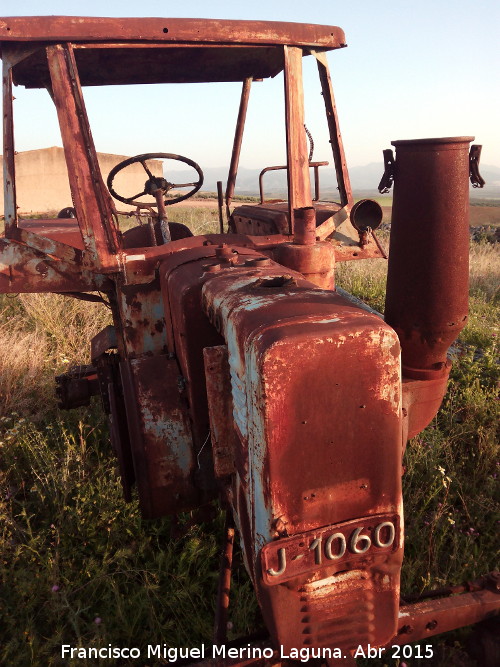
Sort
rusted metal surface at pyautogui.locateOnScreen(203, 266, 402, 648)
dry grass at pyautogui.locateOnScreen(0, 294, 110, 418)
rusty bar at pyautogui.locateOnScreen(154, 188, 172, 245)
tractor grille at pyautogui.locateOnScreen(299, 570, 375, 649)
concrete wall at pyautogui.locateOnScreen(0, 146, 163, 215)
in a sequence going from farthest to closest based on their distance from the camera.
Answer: concrete wall at pyautogui.locateOnScreen(0, 146, 163, 215) < dry grass at pyautogui.locateOnScreen(0, 294, 110, 418) < rusty bar at pyautogui.locateOnScreen(154, 188, 172, 245) < tractor grille at pyautogui.locateOnScreen(299, 570, 375, 649) < rusted metal surface at pyautogui.locateOnScreen(203, 266, 402, 648)

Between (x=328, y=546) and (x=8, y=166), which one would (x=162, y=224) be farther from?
(x=328, y=546)

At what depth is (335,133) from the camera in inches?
110

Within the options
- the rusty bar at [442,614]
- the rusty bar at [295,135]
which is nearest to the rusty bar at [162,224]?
the rusty bar at [295,135]

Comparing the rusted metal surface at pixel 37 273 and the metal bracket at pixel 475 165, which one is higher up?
the metal bracket at pixel 475 165

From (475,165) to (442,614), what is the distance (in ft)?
5.38

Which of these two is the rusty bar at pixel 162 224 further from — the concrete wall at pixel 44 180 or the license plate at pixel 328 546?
the concrete wall at pixel 44 180

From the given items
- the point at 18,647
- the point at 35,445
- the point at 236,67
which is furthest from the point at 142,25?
the point at 18,647

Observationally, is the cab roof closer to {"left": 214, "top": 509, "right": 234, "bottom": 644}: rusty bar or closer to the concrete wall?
{"left": 214, "top": 509, "right": 234, "bottom": 644}: rusty bar

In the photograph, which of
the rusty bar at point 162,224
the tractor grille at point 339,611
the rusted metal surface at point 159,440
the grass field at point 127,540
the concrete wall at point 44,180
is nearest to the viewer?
the tractor grille at point 339,611

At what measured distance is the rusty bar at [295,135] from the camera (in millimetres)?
2416

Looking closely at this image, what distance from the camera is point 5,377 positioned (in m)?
3.90

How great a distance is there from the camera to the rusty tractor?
4.06ft

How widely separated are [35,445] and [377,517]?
2401mm

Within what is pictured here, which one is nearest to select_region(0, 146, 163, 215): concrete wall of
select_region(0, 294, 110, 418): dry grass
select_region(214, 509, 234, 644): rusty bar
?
select_region(0, 294, 110, 418): dry grass
